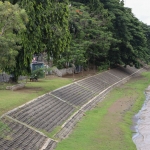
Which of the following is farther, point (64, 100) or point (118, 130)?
point (64, 100)

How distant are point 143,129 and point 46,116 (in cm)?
732

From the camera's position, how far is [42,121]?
21.0 metres

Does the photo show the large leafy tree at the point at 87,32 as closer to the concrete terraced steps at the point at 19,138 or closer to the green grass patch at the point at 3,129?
the concrete terraced steps at the point at 19,138

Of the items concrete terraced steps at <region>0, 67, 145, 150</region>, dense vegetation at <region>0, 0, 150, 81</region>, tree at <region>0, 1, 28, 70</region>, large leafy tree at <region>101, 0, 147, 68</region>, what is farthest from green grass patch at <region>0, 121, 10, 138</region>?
large leafy tree at <region>101, 0, 147, 68</region>

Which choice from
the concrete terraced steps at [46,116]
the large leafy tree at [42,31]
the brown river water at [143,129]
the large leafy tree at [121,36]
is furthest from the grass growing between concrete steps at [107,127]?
the large leafy tree at [121,36]

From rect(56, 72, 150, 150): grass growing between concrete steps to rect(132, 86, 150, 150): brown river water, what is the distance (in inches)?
18.4

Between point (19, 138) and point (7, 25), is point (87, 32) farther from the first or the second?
point (19, 138)

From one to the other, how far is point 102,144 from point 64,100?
9.61 meters

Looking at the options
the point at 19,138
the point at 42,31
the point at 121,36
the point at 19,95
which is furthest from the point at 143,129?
the point at 121,36

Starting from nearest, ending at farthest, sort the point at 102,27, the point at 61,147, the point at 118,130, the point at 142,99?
1. the point at 61,147
2. the point at 118,130
3. the point at 142,99
4. the point at 102,27

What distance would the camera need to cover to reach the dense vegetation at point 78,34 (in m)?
26.4

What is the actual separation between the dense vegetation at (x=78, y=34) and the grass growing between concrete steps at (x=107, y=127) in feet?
19.5

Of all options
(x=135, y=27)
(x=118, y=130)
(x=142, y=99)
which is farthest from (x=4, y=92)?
(x=135, y=27)

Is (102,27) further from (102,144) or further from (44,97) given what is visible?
(102,144)
